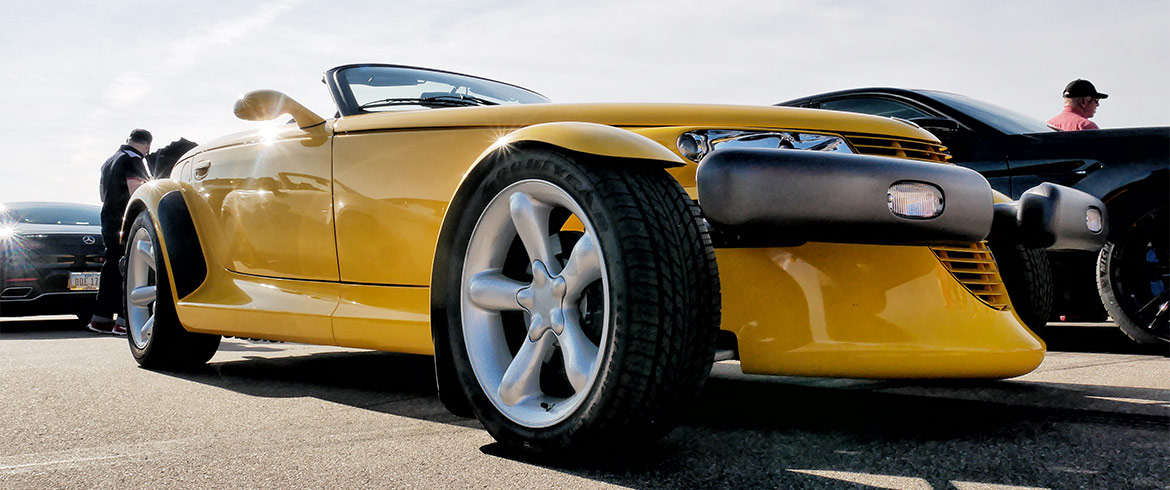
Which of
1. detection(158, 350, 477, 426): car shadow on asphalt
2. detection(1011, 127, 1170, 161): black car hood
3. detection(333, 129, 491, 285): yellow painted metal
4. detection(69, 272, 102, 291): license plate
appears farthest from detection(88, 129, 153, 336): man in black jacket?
detection(1011, 127, 1170, 161): black car hood

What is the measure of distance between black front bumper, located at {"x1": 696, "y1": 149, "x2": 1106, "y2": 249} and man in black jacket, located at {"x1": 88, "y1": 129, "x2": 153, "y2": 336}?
6216 mm

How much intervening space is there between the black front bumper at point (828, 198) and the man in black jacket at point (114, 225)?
245 inches

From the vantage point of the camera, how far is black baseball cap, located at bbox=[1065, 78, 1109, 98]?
5.91 meters

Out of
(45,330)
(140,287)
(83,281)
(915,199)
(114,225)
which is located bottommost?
(45,330)

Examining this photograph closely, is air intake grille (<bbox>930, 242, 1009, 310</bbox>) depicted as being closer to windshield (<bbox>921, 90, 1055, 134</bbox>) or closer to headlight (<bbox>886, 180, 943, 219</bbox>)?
headlight (<bbox>886, 180, 943, 219</bbox>)

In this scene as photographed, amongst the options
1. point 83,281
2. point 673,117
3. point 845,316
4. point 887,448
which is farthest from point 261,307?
point 83,281

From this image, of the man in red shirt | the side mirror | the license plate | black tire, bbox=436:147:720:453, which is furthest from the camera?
the license plate

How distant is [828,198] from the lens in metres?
2.23

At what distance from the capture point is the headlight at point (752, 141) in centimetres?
266

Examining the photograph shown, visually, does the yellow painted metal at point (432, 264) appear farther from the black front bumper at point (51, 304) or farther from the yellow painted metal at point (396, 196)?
the black front bumper at point (51, 304)

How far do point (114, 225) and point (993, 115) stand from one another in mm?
6068

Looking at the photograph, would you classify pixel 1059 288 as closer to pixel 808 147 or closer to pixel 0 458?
pixel 808 147

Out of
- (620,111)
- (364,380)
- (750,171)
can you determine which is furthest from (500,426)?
(364,380)

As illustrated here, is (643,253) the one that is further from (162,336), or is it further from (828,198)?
(162,336)
